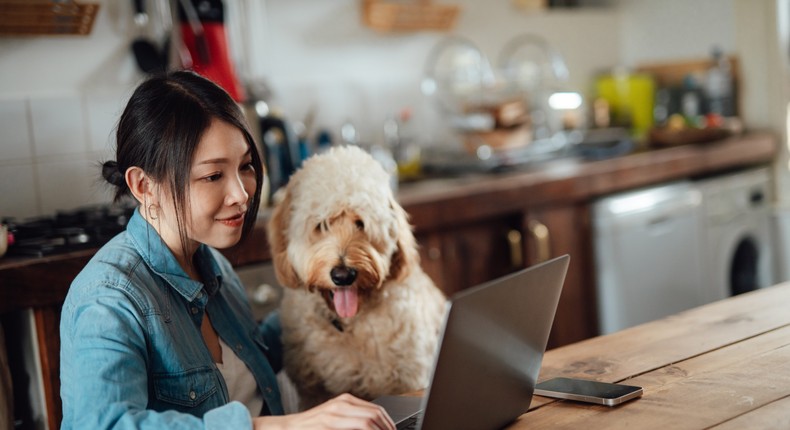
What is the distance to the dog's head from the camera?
5.19 feet

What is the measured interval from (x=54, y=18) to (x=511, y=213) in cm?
157

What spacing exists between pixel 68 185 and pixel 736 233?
8.71 ft

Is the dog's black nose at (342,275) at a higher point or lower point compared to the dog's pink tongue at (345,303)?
higher

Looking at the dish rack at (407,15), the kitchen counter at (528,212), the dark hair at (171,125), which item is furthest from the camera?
the dish rack at (407,15)

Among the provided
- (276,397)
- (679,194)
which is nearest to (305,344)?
(276,397)

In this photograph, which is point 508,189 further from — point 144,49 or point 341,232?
point 341,232

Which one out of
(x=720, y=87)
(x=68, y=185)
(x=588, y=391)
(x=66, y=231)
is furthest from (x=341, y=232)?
(x=720, y=87)

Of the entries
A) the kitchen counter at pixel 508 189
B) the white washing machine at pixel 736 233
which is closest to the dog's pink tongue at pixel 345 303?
the kitchen counter at pixel 508 189

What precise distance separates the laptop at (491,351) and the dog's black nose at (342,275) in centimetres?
41

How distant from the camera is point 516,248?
2.98 meters

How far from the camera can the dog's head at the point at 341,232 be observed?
158cm

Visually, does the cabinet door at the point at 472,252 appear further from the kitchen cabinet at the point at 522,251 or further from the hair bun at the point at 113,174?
the hair bun at the point at 113,174

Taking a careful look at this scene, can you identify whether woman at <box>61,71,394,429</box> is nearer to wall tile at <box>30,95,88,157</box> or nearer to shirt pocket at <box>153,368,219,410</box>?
shirt pocket at <box>153,368,219,410</box>

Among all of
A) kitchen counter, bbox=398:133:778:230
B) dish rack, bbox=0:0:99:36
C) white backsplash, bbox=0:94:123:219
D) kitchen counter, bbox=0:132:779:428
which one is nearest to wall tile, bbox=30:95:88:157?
white backsplash, bbox=0:94:123:219
